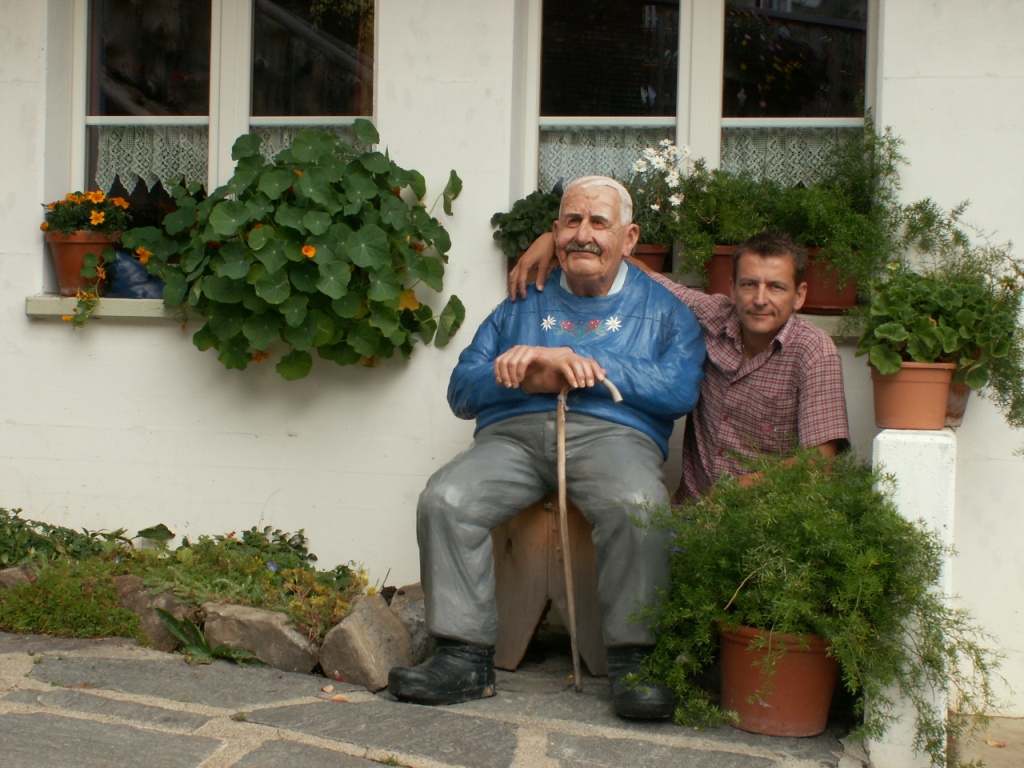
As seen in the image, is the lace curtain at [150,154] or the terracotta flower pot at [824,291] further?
the lace curtain at [150,154]

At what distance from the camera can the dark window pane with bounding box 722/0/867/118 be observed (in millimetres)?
4336

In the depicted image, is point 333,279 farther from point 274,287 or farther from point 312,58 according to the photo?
point 312,58

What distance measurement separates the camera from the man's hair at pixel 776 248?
12.1 ft

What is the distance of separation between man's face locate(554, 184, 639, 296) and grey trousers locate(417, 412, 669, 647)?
0.47 meters

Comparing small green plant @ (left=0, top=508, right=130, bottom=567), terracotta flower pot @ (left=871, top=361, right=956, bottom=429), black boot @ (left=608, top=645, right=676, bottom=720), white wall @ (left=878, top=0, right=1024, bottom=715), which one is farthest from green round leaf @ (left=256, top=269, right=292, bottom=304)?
white wall @ (left=878, top=0, right=1024, bottom=715)

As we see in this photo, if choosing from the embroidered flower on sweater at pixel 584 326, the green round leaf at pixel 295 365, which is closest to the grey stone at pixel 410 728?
the embroidered flower on sweater at pixel 584 326

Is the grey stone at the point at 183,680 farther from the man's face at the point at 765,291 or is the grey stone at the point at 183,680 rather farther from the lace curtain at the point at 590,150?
the lace curtain at the point at 590,150

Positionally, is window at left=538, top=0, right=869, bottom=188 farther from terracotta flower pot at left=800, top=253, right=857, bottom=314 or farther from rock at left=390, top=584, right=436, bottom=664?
rock at left=390, top=584, right=436, bottom=664

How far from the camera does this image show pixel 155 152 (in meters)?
4.86

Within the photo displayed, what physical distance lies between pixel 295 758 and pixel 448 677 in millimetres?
586

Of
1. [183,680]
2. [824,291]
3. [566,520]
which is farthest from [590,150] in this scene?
[183,680]

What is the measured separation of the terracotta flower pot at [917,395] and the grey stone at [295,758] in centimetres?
172

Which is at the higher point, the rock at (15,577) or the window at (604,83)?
the window at (604,83)

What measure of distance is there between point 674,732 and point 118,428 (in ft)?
8.47
